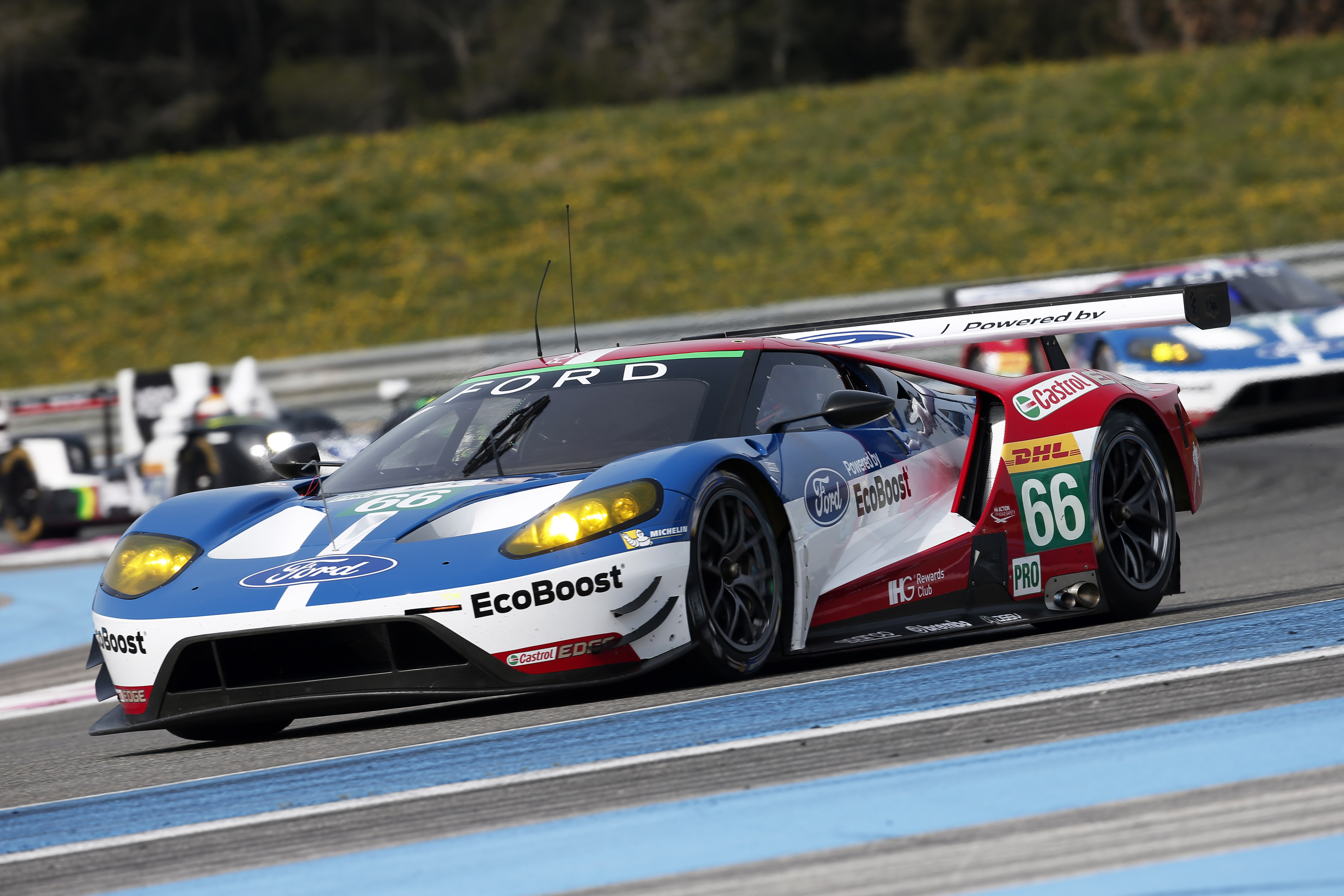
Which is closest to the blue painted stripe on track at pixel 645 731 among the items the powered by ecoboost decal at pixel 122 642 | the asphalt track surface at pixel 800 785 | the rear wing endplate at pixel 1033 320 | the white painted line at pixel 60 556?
the asphalt track surface at pixel 800 785

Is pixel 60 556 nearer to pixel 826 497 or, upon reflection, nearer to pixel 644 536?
pixel 826 497

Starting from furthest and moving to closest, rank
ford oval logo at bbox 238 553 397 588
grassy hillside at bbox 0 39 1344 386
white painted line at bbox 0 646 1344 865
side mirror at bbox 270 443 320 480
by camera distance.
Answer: grassy hillside at bbox 0 39 1344 386, side mirror at bbox 270 443 320 480, ford oval logo at bbox 238 553 397 588, white painted line at bbox 0 646 1344 865

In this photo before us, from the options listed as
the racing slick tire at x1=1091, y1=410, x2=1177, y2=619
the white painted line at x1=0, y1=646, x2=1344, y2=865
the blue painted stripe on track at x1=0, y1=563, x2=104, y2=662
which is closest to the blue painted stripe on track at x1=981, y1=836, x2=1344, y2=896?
the white painted line at x1=0, y1=646, x2=1344, y2=865

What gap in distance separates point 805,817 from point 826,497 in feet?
7.46

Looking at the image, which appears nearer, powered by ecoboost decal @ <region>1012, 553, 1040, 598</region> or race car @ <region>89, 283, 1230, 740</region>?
race car @ <region>89, 283, 1230, 740</region>

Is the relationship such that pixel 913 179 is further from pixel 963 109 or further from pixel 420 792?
pixel 420 792

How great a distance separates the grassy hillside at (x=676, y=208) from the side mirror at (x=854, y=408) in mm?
20110

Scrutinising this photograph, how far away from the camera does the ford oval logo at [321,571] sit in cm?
471

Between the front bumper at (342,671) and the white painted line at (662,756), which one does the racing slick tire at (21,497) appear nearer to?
the front bumper at (342,671)

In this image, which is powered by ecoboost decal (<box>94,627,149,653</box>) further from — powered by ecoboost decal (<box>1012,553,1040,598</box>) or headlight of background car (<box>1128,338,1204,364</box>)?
headlight of background car (<box>1128,338,1204,364</box>)

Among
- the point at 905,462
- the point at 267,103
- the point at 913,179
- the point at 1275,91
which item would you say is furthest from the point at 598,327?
the point at 267,103

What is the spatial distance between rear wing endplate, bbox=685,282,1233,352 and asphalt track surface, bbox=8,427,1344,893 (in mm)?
1262

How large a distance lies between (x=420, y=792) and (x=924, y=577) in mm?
2344

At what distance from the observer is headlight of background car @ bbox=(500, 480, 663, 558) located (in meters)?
4.70
